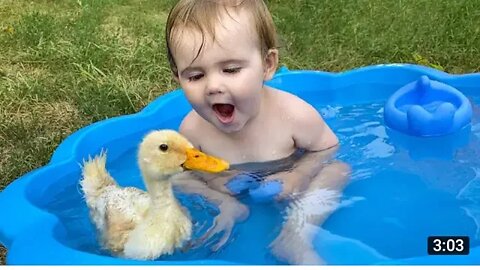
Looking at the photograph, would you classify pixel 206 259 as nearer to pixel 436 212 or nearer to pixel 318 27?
pixel 436 212

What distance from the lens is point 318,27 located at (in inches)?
132

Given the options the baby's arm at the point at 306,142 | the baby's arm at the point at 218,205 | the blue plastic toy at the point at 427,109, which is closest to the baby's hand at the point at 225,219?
the baby's arm at the point at 218,205

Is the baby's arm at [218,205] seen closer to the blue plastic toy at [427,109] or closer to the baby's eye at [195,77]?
the baby's eye at [195,77]

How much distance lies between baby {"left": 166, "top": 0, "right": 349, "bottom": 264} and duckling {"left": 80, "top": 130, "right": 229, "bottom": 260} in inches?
5.9

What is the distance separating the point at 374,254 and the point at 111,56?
1731 millimetres

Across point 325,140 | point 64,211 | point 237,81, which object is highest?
point 237,81

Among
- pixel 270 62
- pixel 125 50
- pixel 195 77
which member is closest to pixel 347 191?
pixel 270 62

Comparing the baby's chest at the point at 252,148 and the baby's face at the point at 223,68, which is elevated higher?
the baby's face at the point at 223,68

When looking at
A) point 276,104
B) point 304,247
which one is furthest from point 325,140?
point 304,247

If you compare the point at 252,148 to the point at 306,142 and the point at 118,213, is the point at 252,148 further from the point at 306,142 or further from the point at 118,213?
the point at 118,213

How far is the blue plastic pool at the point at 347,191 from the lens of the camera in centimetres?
182

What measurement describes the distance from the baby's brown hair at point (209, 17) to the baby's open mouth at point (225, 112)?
16 centimetres
